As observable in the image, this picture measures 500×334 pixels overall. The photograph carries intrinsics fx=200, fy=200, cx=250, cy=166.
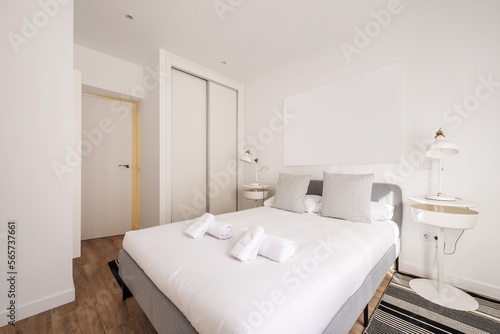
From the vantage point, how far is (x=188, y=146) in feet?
10.4

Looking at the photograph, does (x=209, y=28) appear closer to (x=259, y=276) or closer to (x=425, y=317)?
(x=259, y=276)

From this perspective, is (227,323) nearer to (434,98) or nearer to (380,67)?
(434,98)

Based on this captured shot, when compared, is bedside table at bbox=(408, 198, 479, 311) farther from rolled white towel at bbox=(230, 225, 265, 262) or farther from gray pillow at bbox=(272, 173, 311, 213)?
rolled white towel at bbox=(230, 225, 265, 262)

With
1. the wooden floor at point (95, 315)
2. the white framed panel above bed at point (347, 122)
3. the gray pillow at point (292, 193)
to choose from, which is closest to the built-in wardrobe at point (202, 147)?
the white framed panel above bed at point (347, 122)

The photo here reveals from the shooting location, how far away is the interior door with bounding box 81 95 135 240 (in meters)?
3.02

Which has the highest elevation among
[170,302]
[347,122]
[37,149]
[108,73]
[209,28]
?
[209,28]

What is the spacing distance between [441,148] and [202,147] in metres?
2.95

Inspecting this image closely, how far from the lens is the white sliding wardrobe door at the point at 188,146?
302 centimetres

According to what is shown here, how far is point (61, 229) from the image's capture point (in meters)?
1.60

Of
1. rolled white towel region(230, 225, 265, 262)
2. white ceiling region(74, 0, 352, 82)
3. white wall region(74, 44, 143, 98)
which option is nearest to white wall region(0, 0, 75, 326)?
white ceiling region(74, 0, 352, 82)

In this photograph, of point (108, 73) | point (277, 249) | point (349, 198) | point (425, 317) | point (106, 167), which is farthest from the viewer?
point (106, 167)

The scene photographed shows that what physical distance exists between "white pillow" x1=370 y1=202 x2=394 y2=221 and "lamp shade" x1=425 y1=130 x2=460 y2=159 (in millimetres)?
598

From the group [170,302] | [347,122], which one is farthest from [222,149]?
[170,302]

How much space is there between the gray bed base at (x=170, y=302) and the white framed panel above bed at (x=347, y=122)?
44.4 inches
